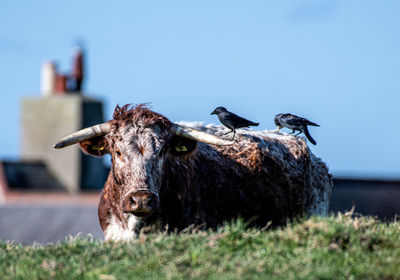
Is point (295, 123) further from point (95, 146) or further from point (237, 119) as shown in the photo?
point (95, 146)

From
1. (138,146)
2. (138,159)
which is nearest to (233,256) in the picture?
(138,159)

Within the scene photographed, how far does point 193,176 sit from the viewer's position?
1005 centimetres

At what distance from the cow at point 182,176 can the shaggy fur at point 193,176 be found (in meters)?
0.01

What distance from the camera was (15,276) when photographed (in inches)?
279

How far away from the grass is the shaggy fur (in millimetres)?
1513

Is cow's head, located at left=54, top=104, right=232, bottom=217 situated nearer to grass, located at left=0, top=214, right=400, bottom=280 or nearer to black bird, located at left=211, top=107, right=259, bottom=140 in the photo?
black bird, located at left=211, top=107, right=259, bottom=140

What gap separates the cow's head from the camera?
8914mm

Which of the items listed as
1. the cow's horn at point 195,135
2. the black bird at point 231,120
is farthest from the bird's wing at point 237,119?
the cow's horn at point 195,135

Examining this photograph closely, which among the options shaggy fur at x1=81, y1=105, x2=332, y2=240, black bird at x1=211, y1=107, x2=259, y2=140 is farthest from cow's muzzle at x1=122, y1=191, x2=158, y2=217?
black bird at x1=211, y1=107, x2=259, y2=140

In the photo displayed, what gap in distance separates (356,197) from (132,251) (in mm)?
25211

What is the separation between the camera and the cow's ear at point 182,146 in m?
10.0

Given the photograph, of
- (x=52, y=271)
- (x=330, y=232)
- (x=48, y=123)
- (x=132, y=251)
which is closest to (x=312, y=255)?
(x=330, y=232)

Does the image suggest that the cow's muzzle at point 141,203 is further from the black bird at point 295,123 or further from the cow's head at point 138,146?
the black bird at point 295,123

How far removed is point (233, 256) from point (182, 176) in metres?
2.79
